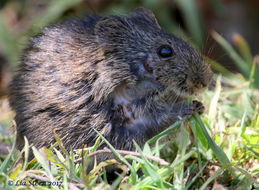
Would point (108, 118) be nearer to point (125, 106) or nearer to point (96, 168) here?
point (125, 106)

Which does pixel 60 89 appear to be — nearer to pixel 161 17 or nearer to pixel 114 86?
pixel 114 86

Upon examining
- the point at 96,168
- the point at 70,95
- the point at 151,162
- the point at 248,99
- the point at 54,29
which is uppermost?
the point at 54,29

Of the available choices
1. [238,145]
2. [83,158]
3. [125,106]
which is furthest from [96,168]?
[238,145]

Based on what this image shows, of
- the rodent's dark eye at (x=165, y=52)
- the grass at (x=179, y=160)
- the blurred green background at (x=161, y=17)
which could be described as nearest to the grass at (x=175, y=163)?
the grass at (x=179, y=160)

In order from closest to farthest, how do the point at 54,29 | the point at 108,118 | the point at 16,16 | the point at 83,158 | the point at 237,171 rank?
1. the point at 83,158
2. the point at 237,171
3. the point at 108,118
4. the point at 54,29
5. the point at 16,16

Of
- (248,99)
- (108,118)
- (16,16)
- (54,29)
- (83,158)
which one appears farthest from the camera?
(16,16)

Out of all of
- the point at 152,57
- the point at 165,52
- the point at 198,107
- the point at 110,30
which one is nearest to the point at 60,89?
the point at 110,30

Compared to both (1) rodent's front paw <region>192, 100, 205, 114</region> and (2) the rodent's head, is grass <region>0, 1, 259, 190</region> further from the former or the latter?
(2) the rodent's head
